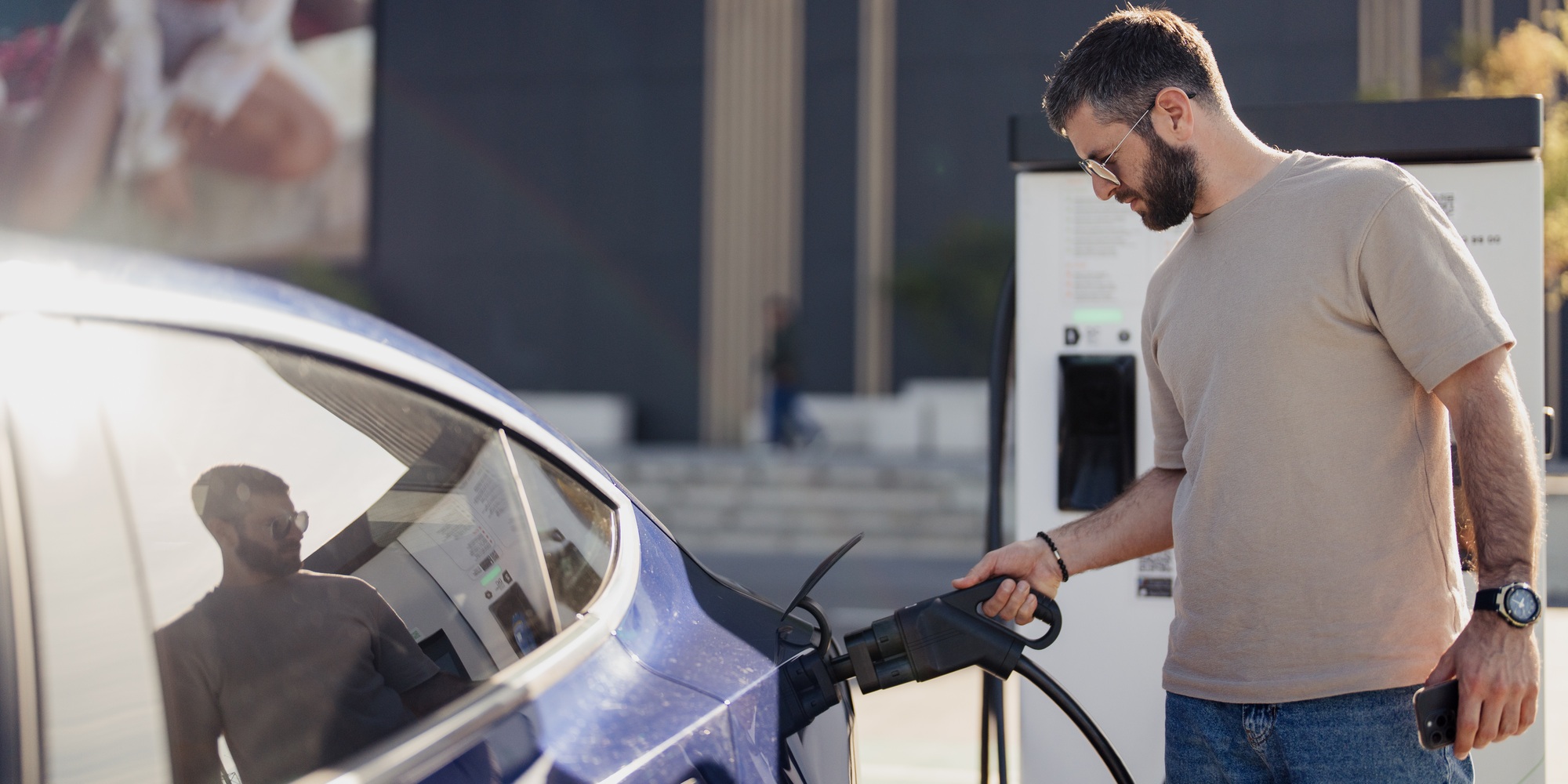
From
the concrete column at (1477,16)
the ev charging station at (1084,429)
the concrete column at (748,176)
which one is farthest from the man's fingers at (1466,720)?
the concrete column at (1477,16)

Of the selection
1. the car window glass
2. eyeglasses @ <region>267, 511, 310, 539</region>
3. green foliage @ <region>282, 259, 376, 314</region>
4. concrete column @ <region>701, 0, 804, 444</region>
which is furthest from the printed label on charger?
green foliage @ <region>282, 259, 376, 314</region>

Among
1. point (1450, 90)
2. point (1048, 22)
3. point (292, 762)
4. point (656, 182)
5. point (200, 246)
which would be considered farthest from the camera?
point (200, 246)

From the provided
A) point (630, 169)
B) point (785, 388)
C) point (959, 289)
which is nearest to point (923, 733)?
point (785, 388)

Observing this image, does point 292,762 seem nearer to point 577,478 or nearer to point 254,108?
point 577,478

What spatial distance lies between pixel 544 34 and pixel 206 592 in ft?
55.4

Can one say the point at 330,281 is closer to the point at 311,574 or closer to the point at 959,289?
the point at 959,289

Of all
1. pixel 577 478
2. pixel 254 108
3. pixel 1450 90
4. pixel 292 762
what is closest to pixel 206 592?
pixel 292 762

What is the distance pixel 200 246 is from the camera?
17859 mm

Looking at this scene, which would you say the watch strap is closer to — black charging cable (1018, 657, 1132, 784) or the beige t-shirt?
the beige t-shirt

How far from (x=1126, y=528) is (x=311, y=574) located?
1337 millimetres

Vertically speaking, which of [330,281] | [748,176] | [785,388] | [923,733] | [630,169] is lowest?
[923,733]

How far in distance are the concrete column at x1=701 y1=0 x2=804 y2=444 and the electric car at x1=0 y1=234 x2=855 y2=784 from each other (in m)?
14.6

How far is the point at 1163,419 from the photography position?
6.66ft

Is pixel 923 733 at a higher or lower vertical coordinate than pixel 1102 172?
lower
